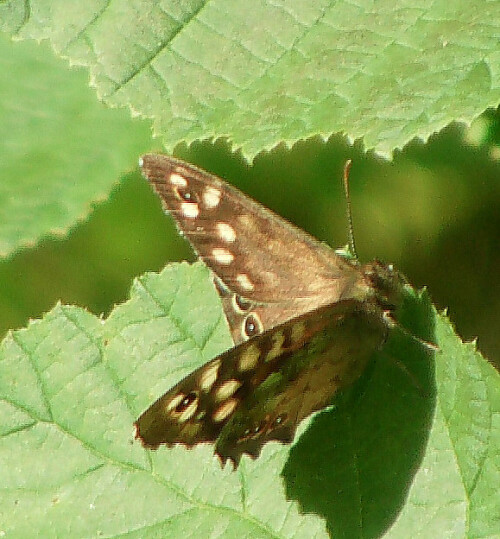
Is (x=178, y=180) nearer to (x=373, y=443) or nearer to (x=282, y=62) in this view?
(x=282, y=62)

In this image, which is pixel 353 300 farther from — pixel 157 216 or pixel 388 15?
pixel 157 216

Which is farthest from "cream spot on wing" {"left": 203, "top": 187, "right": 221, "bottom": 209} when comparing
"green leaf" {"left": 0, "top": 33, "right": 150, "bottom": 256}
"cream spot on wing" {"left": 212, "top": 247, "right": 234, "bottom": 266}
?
"green leaf" {"left": 0, "top": 33, "right": 150, "bottom": 256}

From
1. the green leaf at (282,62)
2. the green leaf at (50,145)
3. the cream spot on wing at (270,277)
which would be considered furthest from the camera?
the green leaf at (50,145)

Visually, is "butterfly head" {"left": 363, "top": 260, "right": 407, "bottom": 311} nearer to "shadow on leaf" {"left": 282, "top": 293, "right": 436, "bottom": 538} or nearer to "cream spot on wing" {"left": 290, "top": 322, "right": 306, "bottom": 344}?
"shadow on leaf" {"left": 282, "top": 293, "right": 436, "bottom": 538}

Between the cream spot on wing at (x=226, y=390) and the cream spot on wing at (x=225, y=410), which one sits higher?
the cream spot on wing at (x=226, y=390)

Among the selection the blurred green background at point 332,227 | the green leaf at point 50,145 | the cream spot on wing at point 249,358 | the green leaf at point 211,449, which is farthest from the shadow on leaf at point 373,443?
the green leaf at point 50,145

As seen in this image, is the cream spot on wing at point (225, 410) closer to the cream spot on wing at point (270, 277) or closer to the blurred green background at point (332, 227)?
the cream spot on wing at point (270, 277)

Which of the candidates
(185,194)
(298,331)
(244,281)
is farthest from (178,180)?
(298,331)
